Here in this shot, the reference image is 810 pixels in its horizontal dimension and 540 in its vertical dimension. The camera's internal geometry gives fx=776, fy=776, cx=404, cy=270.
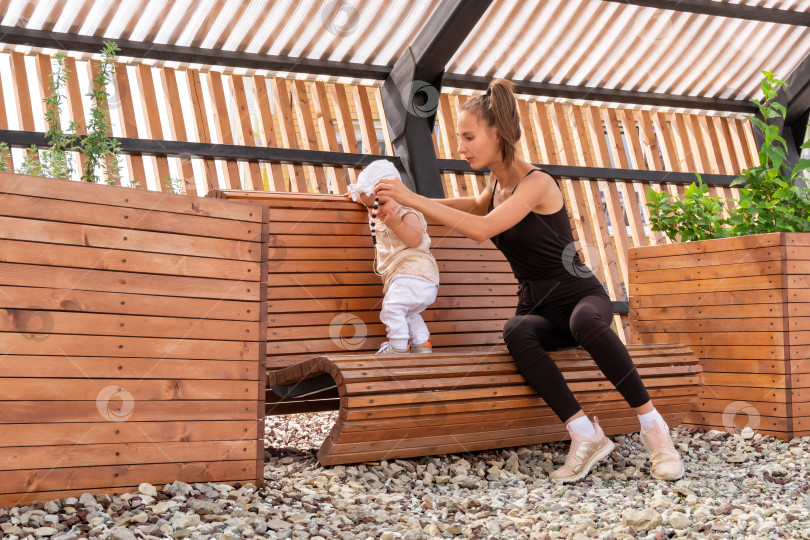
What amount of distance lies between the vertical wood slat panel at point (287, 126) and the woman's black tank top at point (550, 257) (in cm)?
281

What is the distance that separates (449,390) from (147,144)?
11.1ft

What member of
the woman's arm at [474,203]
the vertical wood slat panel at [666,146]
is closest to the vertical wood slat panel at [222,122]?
the woman's arm at [474,203]

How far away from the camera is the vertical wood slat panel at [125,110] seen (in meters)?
5.39

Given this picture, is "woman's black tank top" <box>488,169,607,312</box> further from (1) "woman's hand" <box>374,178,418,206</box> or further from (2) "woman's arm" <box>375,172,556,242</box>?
(1) "woman's hand" <box>374,178,418,206</box>

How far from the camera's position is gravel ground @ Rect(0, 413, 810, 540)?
2.21 metres

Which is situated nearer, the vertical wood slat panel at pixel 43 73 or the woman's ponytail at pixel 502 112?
the woman's ponytail at pixel 502 112

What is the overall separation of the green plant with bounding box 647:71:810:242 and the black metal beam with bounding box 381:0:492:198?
6.11 ft

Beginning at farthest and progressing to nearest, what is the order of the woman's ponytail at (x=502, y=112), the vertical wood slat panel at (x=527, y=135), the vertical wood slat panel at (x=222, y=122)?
1. the vertical wood slat panel at (x=527, y=135)
2. the vertical wood slat panel at (x=222, y=122)
3. the woman's ponytail at (x=502, y=112)

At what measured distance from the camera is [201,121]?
5797 mm

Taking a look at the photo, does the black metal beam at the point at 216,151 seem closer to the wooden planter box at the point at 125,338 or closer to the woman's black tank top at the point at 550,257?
the woman's black tank top at the point at 550,257

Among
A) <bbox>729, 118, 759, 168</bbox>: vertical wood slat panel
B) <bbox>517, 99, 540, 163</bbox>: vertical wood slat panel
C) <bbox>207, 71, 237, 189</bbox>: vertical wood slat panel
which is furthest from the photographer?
<bbox>729, 118, 759, 168</bbox>: vertical wood slat panel

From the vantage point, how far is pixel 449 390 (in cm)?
300

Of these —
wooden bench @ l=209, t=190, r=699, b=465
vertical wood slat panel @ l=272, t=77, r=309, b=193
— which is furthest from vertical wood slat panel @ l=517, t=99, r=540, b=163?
wooden bench @ l=209, t=190, r=699, b=465

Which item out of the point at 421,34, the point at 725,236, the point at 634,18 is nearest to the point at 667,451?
the point at 725,236
